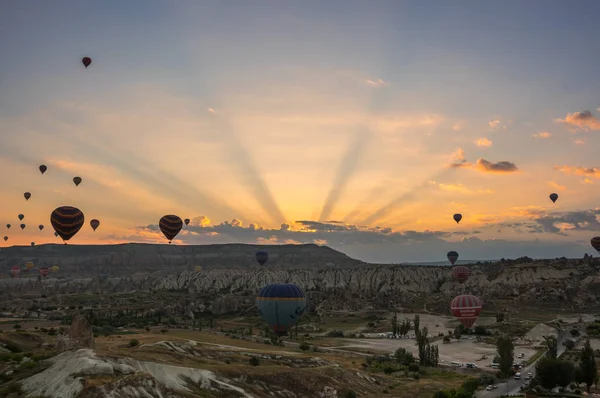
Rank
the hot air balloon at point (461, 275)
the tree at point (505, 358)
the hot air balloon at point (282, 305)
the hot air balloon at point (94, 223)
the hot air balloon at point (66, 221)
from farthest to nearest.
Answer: the hot air balloon at point (461, 275), the hot air balloon at point (94, 223), the hot air balloon at point (66, 221), the hot air balloon at point (282, 305), the tree at point (505, 358)

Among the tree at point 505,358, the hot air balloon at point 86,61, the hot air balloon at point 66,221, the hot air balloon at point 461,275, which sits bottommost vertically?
the tree at point 505,358

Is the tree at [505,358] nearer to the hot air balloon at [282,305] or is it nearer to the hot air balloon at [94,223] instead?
the hot air balloon at [282,305]

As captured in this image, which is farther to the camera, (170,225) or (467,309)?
(170,225)

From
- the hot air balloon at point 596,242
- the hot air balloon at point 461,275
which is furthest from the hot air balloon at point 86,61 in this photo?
the hot air balloon at point 596,242

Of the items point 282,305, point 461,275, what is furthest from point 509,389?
point 461,275

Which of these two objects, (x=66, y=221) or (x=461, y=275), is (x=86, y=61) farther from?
(x=461, y=275)

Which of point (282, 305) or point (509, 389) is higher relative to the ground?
point (282, 305)

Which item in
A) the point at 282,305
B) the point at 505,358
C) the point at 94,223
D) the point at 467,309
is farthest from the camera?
the point at 94,223
